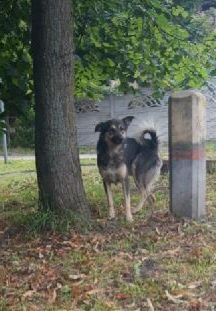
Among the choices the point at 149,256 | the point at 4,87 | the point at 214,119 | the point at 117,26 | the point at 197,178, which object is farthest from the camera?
the point at 214,119

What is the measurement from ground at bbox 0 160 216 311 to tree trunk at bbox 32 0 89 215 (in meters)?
0.33

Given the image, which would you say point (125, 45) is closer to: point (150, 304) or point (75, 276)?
point (75, 276)

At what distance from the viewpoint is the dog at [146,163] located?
318 inches

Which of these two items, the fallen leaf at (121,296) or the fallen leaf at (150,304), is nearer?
the fallen leaf at (150,304)

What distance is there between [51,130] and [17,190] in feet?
12.9

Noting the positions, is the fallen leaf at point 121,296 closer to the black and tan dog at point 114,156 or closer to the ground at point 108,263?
the ground at point 108,263

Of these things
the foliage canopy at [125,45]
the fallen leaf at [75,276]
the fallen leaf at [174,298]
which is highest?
the foliage canopy at [125,45]

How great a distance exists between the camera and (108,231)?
6582mm

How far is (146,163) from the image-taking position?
812 centimetres

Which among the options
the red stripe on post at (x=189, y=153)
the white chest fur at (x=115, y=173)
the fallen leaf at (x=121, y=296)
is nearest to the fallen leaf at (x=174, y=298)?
the fallen leaf at (x=121, y=296)

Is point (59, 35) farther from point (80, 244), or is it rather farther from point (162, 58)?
point (162, 58)

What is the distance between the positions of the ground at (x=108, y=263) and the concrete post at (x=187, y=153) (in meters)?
0.23

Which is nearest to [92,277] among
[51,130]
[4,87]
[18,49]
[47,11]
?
[51,130]

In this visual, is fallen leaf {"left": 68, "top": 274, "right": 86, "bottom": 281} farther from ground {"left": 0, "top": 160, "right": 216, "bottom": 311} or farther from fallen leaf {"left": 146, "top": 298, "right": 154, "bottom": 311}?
fallen leaf {"left": 146, "top": 298, "right": 154, "bottom": 311}
